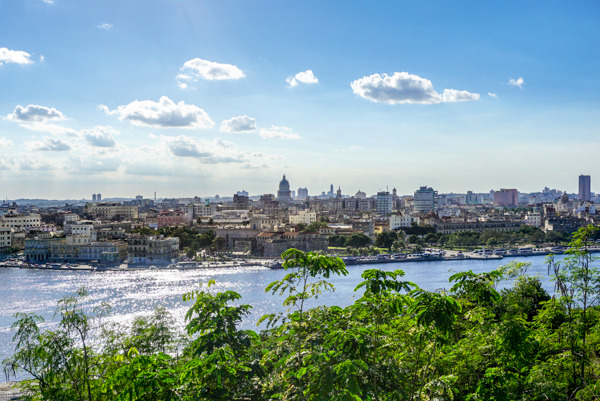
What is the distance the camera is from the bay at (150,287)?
16.9m

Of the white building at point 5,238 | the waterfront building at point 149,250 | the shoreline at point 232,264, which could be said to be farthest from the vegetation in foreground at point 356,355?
the white building at point 5,238

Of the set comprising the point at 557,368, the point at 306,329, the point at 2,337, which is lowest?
the point at 2,337

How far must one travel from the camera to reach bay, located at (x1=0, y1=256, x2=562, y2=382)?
16875 millimetres

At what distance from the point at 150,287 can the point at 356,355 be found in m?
20.8

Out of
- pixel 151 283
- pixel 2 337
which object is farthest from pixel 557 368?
pixel 151 283

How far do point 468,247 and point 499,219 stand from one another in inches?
505

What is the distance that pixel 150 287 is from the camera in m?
22.2

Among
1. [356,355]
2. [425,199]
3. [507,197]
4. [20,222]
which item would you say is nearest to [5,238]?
[20,222]

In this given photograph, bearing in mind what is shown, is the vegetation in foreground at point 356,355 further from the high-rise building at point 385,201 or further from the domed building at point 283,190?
the domed building at point 283,190

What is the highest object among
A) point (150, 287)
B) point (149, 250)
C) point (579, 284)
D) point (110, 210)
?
point (110, 210)

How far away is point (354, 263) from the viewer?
30203 mm

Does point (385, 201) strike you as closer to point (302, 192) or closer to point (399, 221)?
point (399, 221)

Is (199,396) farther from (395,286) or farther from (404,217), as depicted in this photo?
(404,217)

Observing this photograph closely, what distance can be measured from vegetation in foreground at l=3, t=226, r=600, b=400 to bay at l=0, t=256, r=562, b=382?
9111 millimetres
